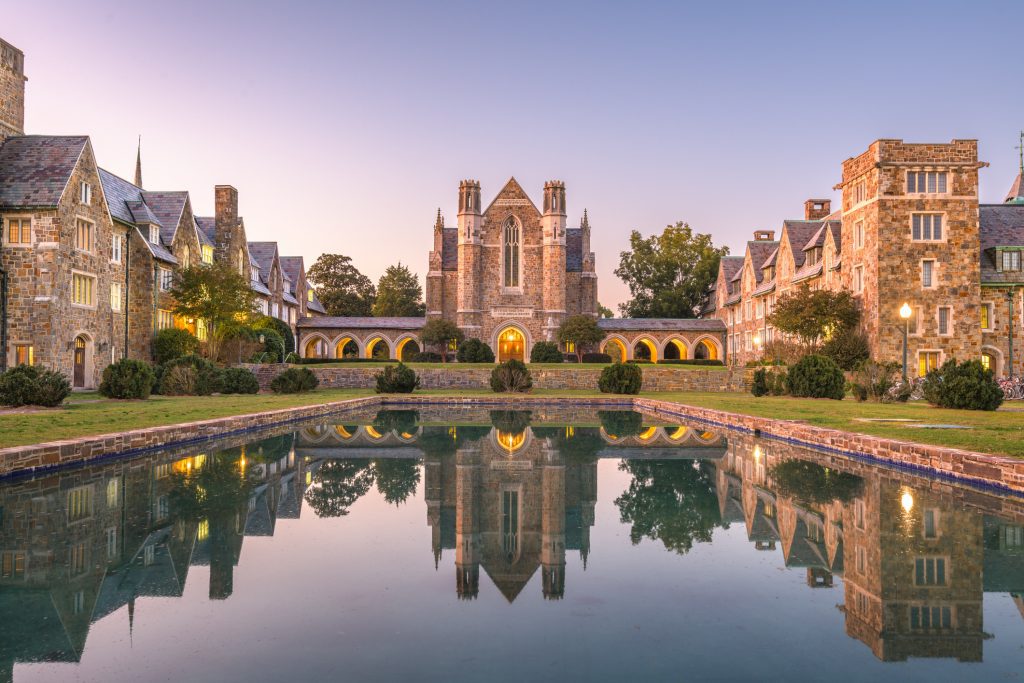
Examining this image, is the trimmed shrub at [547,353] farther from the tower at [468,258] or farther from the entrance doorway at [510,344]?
the tower at [468,258]

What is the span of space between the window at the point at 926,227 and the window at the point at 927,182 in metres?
1.02

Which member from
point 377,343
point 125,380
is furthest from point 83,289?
point 377,343

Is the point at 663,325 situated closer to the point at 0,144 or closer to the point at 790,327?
the point at 790,327

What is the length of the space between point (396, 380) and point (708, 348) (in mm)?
32754

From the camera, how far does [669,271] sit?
6309 cm

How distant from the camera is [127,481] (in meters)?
9.73

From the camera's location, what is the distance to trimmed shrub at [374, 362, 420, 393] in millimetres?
28359

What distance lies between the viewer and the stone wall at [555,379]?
32906 millimetres

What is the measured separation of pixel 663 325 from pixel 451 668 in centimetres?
5009

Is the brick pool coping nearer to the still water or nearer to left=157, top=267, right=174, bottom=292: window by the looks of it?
the still water

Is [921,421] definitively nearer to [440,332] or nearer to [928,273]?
[928,273]

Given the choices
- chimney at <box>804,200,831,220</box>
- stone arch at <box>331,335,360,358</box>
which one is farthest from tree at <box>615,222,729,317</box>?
stone arch at <box>331,335,360,358</box>

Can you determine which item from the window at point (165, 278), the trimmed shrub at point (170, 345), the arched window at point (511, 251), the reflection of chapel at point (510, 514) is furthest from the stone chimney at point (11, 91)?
the arched window at point (511, 251)

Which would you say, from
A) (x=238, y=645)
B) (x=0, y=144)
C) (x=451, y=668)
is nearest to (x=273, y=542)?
(x=238, y=645)
